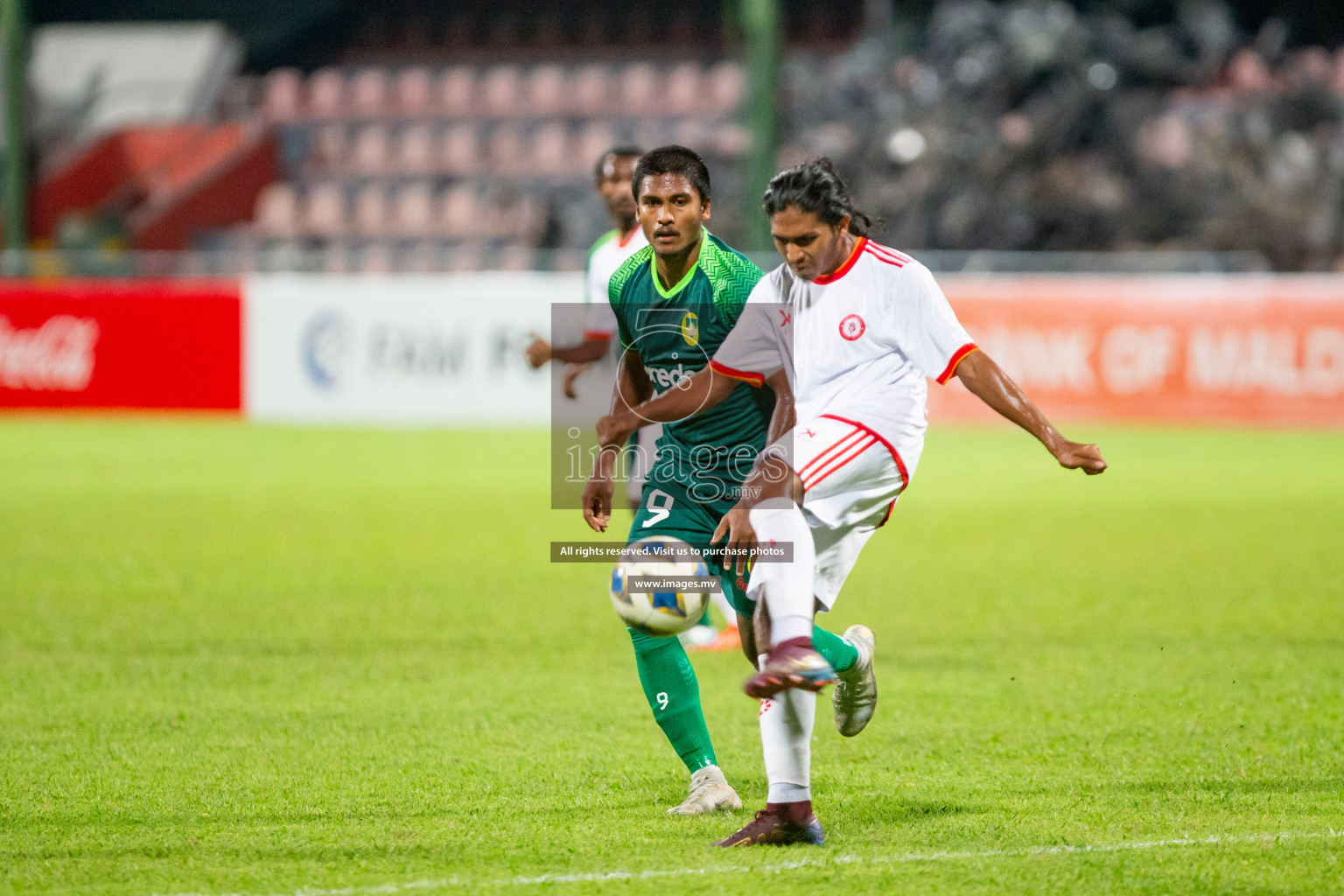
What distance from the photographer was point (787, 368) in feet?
15.4

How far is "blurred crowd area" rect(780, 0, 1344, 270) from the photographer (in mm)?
23453

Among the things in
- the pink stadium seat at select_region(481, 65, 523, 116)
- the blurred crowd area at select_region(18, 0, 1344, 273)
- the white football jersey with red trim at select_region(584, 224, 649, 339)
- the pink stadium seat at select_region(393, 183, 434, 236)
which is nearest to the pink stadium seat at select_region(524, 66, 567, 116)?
the blurred crowd area at select_region(18, 0, 1344, 273)

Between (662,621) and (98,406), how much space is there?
1676cm

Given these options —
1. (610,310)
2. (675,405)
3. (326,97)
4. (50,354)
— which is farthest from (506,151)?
(675,405)

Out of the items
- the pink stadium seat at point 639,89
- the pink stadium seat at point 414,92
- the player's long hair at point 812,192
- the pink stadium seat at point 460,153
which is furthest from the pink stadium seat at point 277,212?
the player's long hair at point 812,192

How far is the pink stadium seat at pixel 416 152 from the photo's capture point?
98.9 feet

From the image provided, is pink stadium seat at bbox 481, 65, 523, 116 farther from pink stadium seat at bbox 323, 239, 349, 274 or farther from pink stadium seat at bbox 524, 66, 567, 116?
pink stadium seat at bbox 323, 239, 349, 274

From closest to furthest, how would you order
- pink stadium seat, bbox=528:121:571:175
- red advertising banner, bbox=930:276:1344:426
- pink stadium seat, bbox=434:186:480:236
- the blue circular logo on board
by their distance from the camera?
red advertising banner, bbox=930:276:1344:426
the blue circular logo on board
pink stadium seat, bbox=434:186:480:236
pink stadium seat, bbox=528:121:571:175

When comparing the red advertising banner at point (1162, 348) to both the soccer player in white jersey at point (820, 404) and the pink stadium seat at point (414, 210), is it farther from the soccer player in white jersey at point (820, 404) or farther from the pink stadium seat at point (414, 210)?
the soccer player in white jersey at point (820, 404)

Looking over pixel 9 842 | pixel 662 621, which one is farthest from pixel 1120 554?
pixel 9 842

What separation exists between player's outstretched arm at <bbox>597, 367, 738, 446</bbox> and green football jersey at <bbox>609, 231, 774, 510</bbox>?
0.09 m

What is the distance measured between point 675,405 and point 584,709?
79.4 inches

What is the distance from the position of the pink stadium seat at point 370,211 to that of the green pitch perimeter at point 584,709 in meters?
16.2

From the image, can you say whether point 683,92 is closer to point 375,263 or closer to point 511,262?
point 511,262
